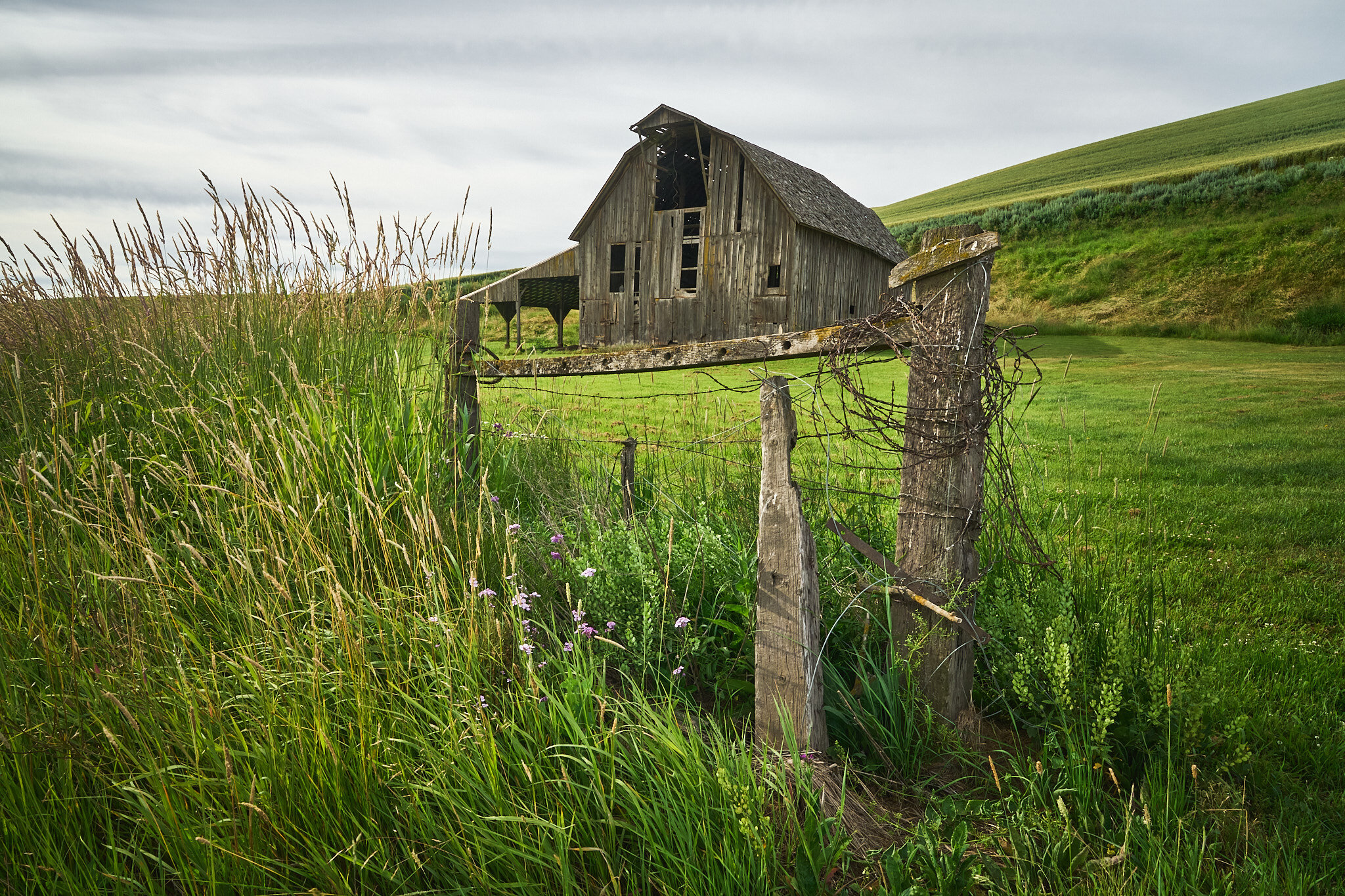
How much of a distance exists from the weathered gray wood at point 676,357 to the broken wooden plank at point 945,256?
227mm

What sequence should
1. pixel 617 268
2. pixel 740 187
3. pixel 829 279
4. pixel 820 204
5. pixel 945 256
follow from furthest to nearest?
pixel 617 268 < pixel 820 204 < pixel 829 279 < pixel 740 187 < pixel 945 256

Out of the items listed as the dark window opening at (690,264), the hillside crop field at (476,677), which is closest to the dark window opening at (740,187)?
the dark window opening at (690,264)

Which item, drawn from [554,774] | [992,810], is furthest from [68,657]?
[992,810]

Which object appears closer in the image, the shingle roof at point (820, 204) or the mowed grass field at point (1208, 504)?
the mowed grass field at point (1208, 504)

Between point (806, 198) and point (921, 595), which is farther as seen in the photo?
point (806, 198)

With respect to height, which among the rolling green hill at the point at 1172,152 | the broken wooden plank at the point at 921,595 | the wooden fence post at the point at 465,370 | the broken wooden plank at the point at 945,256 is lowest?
the broken wooden plank at the point at 921,595

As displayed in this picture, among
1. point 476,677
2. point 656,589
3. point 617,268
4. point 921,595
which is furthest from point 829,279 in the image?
point 476,677

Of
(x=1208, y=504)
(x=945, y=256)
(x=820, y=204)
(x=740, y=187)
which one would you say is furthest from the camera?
(x=820, y=204)

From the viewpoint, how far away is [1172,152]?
167 ft

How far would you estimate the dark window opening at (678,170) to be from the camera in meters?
18.8

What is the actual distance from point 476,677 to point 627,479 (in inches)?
70.0

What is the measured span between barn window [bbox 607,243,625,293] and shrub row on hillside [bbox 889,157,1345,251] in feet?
59.7

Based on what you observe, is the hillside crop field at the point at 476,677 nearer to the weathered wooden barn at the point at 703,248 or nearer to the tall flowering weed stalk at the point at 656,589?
the tall flowering weed stalk at the point at 656,589

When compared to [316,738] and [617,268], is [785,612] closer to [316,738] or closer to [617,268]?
[316,738]
